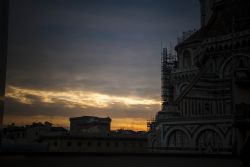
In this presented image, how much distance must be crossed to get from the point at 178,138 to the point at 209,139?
3661mm

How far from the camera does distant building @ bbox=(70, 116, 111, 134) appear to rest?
91188 mm

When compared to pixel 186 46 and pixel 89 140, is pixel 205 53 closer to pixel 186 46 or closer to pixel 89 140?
pixel 186 46

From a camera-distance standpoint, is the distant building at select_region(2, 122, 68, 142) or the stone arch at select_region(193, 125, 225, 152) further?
the distant building at select_region(2, 122, 68, 142)

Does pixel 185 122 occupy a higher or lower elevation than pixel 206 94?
lower

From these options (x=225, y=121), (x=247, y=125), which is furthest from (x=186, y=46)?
(x=247, y=125)

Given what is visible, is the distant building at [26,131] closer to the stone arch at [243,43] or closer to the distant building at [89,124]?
the distant building at [89,124]

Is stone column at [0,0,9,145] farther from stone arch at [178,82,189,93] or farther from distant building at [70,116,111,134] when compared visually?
distant building at [70,116,111,134]

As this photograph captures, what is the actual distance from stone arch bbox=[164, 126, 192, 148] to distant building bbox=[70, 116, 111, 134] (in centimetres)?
5160

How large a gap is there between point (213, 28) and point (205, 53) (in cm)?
433

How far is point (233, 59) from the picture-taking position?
141ft

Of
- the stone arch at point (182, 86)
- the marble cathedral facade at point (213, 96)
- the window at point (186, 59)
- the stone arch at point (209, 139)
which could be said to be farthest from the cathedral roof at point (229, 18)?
the stone arch at point (209, 139)

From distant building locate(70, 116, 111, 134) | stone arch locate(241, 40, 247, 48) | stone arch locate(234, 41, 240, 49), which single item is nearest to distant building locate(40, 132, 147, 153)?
distant building locate(70, 116, 111, 134)

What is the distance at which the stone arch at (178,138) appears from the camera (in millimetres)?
38250

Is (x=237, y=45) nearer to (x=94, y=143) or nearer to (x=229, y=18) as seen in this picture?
(x=229, y=18)
